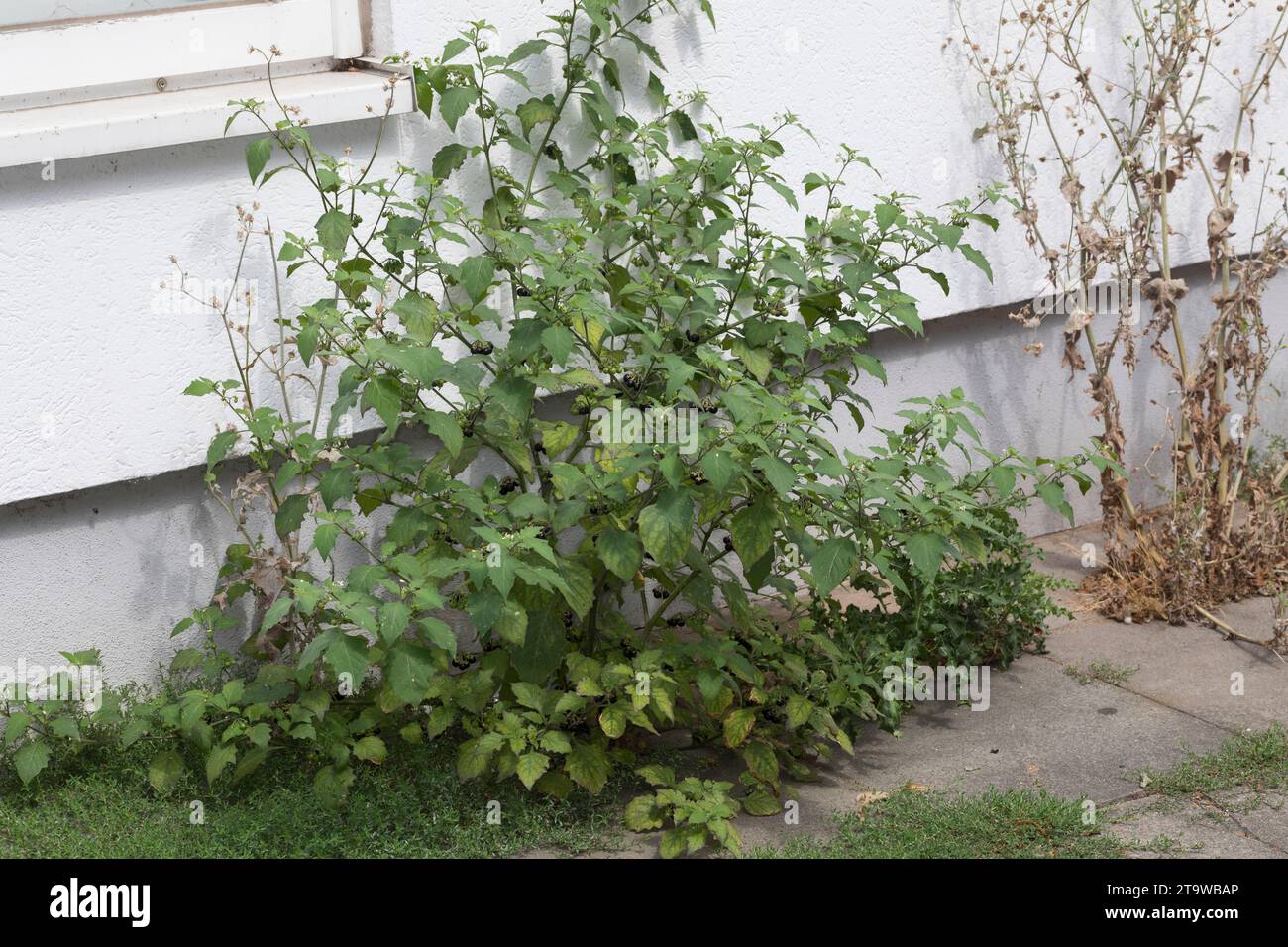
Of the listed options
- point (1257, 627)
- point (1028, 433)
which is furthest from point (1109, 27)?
point (1257, 627)

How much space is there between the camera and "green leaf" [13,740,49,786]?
374 cm

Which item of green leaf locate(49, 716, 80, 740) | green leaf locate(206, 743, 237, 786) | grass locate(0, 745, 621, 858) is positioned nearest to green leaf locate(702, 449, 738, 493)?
grass locate(0, 745, 621, 858)

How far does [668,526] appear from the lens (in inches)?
139

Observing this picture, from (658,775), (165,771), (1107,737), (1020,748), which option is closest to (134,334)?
(165,771)

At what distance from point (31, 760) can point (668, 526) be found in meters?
1.64

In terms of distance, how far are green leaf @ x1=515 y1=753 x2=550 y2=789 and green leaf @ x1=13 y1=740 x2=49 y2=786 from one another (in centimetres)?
116

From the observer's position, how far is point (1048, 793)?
12.8 ft

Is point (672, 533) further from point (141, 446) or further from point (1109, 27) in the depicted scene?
point (1109, 27)

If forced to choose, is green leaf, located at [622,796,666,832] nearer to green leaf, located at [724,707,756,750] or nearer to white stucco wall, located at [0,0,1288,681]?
green leaf, located at [724,707,756,750]

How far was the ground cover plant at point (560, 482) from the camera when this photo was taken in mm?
3602

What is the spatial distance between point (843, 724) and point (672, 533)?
0.96 m

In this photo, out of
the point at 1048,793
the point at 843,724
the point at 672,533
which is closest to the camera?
the point at 672,533
